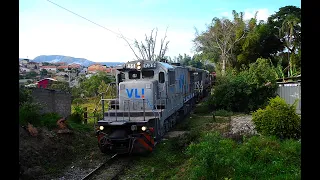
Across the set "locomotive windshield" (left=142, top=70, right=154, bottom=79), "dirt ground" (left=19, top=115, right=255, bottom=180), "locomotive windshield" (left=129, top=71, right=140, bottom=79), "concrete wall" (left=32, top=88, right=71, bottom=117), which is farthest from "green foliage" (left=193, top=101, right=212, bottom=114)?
"dirt ground" (left=19, top=115, right=255, bottom=180)

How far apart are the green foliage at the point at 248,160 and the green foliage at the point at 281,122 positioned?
40.8 inches

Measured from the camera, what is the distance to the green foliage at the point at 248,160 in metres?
6.17

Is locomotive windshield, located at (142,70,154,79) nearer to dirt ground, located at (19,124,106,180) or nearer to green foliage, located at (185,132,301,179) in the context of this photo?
dirt ground, located at (19,124,106,180)

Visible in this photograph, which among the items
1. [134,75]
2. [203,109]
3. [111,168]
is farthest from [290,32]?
[111,168]

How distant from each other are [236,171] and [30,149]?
6563 millimetres

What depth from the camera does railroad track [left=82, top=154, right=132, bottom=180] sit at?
8125 millimetres

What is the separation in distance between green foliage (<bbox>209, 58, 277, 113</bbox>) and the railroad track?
12330mm

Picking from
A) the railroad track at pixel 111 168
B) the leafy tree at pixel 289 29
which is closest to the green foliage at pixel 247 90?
the leafy tree at pixel 289 29

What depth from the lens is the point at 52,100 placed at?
1641 cm

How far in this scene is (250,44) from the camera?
36312 millimetres

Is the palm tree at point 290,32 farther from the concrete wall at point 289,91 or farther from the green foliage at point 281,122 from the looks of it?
the green foliage at point 281,122

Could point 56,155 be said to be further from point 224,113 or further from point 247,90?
point 247,90

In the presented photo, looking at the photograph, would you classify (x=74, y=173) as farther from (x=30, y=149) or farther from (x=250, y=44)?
(x=250, y=44)
